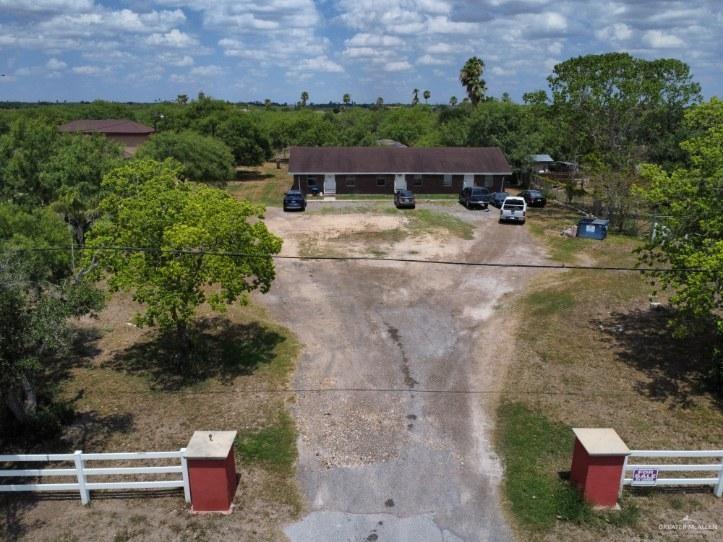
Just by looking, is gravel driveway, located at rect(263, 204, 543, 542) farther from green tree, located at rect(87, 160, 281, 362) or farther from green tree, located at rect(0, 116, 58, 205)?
green tree, located at rect(0, 116, 58, 205)

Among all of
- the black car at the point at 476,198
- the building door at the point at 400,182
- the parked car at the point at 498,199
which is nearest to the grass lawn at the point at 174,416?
the black car at the point at 476,198

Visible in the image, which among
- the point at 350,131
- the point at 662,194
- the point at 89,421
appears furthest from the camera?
the point at 350,131

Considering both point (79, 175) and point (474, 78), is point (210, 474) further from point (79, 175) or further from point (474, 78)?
point (474, 78)

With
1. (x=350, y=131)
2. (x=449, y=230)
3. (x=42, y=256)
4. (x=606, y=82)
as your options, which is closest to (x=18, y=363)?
(x=42, y=256)

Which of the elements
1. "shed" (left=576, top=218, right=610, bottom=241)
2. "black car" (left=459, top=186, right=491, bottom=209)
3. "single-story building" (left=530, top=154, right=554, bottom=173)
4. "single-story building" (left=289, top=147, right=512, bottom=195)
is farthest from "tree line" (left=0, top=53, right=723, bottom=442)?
"single-story building" (left=530, top=154, right=554, bottom=173)

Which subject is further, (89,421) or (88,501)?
(89,421)

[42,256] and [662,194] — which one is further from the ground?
[662,194]

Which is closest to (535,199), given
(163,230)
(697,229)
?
(697,229)

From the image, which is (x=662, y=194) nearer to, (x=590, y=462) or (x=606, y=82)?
(x=590, y=462)
